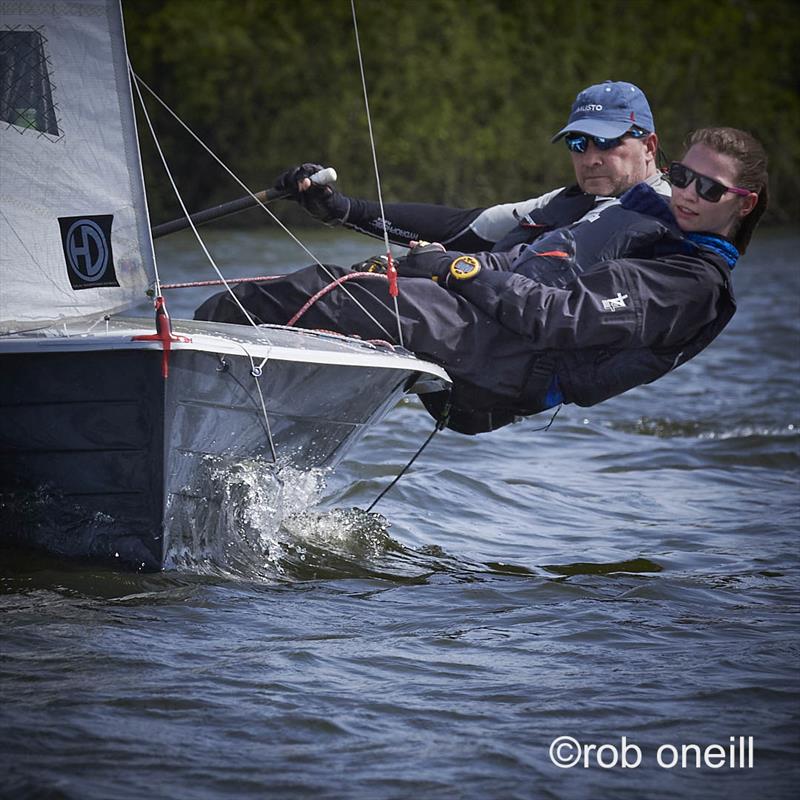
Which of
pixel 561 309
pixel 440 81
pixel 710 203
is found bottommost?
pixel 561 309

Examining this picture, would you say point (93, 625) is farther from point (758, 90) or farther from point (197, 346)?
point (758, 90)

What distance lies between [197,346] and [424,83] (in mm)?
22982

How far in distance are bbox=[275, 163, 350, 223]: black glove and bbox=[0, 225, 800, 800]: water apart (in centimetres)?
104

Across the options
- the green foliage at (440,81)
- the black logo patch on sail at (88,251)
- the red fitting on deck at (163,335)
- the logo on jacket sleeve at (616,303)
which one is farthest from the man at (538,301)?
the green foliage at (440,81)

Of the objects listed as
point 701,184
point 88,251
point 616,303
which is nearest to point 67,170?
point 88,251

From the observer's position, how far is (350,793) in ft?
10.2

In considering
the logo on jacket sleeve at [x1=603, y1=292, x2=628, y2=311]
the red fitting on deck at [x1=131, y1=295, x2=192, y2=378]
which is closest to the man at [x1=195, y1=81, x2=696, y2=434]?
the logo on jacket sleeve at [x1=603, y1=292, x2=628, y2=311]

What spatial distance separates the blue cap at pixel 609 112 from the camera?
471 centimetres

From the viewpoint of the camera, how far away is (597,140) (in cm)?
473

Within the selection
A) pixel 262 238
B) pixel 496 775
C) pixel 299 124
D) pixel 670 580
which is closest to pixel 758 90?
pixel 299 124

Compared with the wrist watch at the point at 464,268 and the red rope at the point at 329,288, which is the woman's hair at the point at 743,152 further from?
the red rope at the point at 329,288

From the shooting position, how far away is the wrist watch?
438cm

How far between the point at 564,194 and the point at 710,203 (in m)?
0.63

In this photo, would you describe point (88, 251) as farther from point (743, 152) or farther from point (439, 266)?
point (743, 152)
